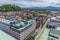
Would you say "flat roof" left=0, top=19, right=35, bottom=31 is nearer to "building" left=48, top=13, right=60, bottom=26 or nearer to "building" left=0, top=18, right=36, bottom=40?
"building" left=0, top=18, right=36, bottom=40

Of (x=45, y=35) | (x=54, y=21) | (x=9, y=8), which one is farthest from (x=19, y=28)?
(x=54, y=21)

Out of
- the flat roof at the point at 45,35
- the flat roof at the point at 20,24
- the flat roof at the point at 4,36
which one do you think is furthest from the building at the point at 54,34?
the flat roof at the point at 4,36

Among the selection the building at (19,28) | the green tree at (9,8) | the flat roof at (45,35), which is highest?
the green tree at (9,8)

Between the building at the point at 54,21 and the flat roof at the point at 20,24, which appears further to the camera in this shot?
the building at the point at 54,21

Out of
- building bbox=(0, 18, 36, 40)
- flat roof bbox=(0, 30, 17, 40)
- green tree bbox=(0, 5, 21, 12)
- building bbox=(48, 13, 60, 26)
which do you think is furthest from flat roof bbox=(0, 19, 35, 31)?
building bbox=(48, 13, 60, 26)

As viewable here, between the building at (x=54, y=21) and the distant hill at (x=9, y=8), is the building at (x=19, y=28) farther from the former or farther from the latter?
the building at (x=54, y=21)

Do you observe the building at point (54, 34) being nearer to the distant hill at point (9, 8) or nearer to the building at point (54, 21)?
the building at point (54, 21)

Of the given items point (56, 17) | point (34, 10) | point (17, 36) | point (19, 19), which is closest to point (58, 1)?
point (56, 17)

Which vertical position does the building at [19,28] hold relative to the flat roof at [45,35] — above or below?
above

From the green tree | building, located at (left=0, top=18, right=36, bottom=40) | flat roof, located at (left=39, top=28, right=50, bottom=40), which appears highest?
the green tree

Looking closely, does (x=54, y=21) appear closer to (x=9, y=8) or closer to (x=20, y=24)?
(x=20, y=24)
